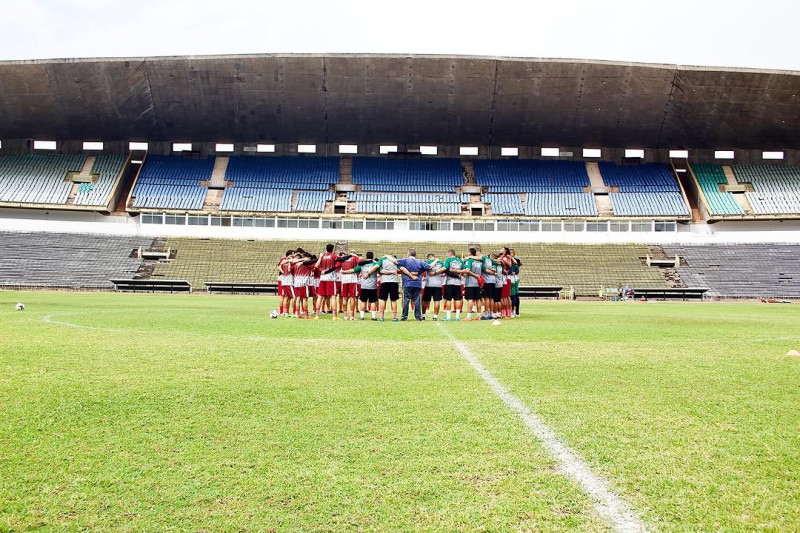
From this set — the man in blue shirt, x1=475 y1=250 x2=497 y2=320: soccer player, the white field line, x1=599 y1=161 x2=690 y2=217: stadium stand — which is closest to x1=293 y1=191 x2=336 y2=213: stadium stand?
x1=599 y1=161 x2=690 y2=217: stadium stand

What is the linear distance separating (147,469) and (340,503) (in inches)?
43.1

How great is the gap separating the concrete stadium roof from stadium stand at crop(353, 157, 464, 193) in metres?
2.41

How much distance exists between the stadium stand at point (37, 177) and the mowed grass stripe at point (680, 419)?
42.4 metres

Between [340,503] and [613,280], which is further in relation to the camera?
[613,280]

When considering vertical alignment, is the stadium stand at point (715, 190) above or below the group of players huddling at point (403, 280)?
above

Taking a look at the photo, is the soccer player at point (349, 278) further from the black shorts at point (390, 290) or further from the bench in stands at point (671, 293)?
the bench in stands at point (671, 293)

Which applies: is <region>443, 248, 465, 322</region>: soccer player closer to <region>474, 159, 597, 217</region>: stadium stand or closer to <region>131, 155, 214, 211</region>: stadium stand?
<region>474, 159, 597, 217</region>: stadium stand

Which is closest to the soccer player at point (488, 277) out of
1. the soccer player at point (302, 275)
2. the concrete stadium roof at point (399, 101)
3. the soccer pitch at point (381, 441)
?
the soccer player at point (302, 275)

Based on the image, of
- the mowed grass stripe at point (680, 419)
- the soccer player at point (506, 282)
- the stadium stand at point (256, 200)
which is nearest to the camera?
the mowed grass stripe at point (680, 419)

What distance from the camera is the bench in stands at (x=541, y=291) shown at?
115 feet

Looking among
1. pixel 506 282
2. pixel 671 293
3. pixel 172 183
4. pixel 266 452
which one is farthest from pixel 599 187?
pixel 266 452

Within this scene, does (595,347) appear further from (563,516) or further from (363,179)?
(363,179)

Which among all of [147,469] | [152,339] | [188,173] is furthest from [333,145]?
[147,469]

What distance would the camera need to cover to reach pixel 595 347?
878 cm
